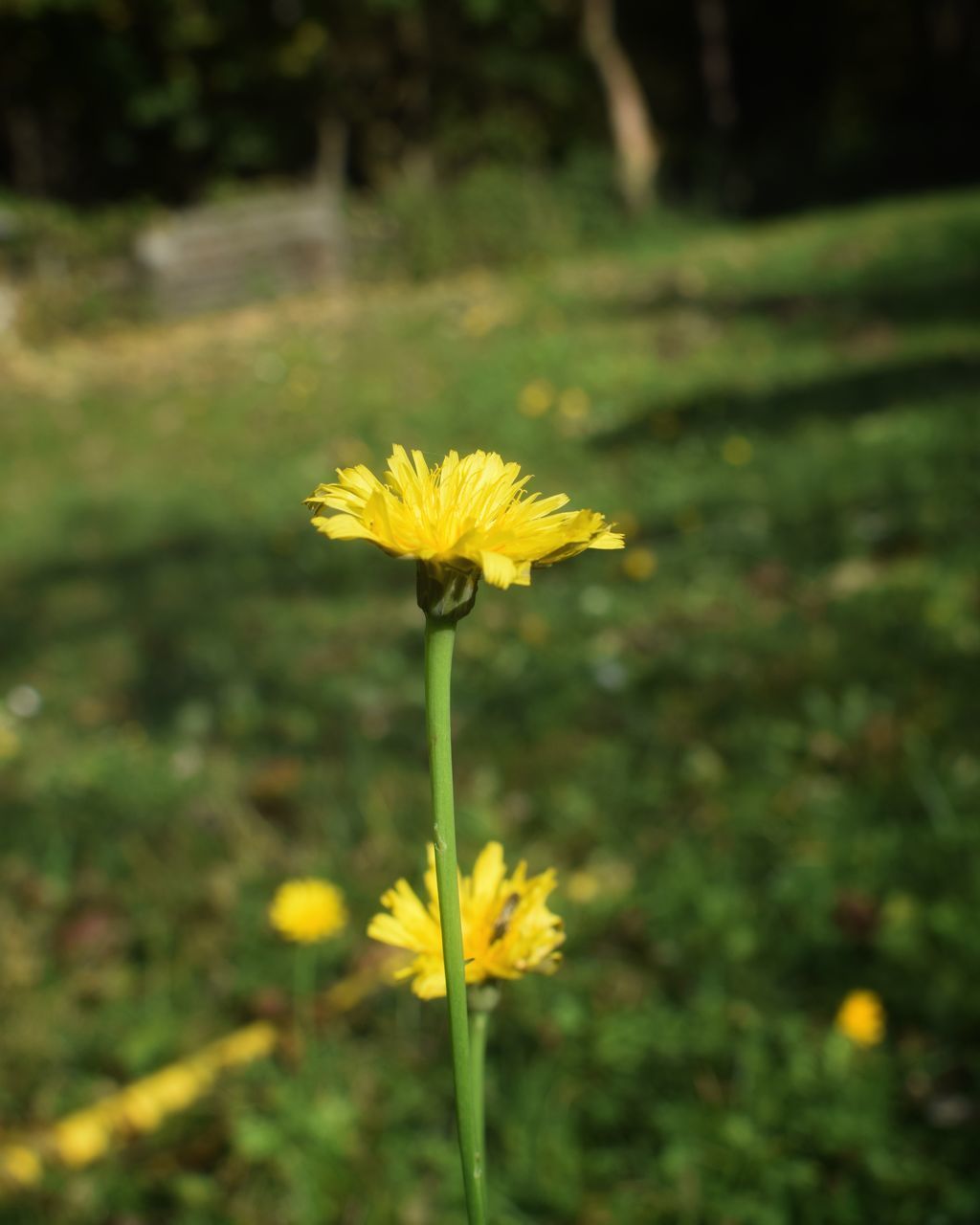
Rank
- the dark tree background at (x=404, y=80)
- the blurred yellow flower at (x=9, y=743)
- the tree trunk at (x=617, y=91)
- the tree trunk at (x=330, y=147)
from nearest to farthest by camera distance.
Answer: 1. the blurred yellow flower at (x=9, y=743)
2. the tree trunk at (x=617, y=91)
3. the dark tree background at (x=404, y=80)
4. the tree trunk at (x=330, y=147)

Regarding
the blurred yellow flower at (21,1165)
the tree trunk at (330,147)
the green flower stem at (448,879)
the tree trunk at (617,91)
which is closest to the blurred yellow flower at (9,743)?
the blurred yellow flower at (21,1165)

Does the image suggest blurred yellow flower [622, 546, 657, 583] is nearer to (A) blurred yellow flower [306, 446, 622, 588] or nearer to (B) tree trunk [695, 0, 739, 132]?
(A) blurred yellow flower [306, 446, 622, 588]

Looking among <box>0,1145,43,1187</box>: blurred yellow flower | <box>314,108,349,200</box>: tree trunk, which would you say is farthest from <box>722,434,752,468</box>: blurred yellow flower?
<box>314,108,349,200</box>: tree trunk

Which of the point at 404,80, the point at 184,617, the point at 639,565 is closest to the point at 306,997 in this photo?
the point at 639,565

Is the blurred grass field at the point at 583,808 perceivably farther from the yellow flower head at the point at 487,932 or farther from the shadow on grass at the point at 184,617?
the yellow flower head at the point at 487,932

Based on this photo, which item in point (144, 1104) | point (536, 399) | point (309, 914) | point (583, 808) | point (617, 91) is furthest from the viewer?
point (617, 91)

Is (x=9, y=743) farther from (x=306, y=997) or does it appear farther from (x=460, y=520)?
(x=460, y=520)
